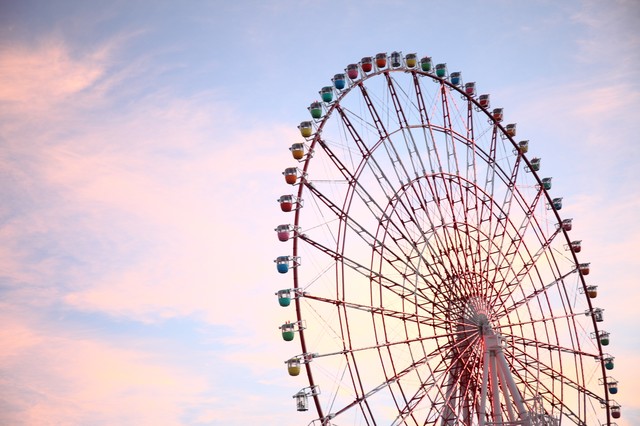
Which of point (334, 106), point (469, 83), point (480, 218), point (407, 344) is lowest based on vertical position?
point (407, 344)

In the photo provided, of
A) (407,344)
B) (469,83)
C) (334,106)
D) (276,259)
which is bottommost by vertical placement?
(407,344)

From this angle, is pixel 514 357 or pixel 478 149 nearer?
pixel 514 357

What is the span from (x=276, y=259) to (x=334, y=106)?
5.90 meters

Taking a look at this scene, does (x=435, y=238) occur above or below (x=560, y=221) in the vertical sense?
below

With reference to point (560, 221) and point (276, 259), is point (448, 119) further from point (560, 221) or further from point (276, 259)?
point (276, 259)

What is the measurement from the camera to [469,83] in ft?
118

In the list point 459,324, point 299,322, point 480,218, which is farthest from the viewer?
point 480,218

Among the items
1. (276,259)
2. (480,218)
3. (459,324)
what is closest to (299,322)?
(276,259)

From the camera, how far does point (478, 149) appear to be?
35375 millimetres

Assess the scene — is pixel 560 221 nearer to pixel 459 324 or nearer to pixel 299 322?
pixel 459 324

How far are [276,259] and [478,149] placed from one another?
1088cm

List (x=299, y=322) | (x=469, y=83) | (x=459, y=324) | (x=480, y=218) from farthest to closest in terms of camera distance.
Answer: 1. (x=469, y=83)
2. (x=480, y=218)
3. (x=459, y=324)
4. (x=299, y=322)

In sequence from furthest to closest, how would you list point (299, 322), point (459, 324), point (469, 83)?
point (469, 83)
point (459, 324)
point (299, 322)

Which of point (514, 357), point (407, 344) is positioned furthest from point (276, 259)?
point (514, 357)
